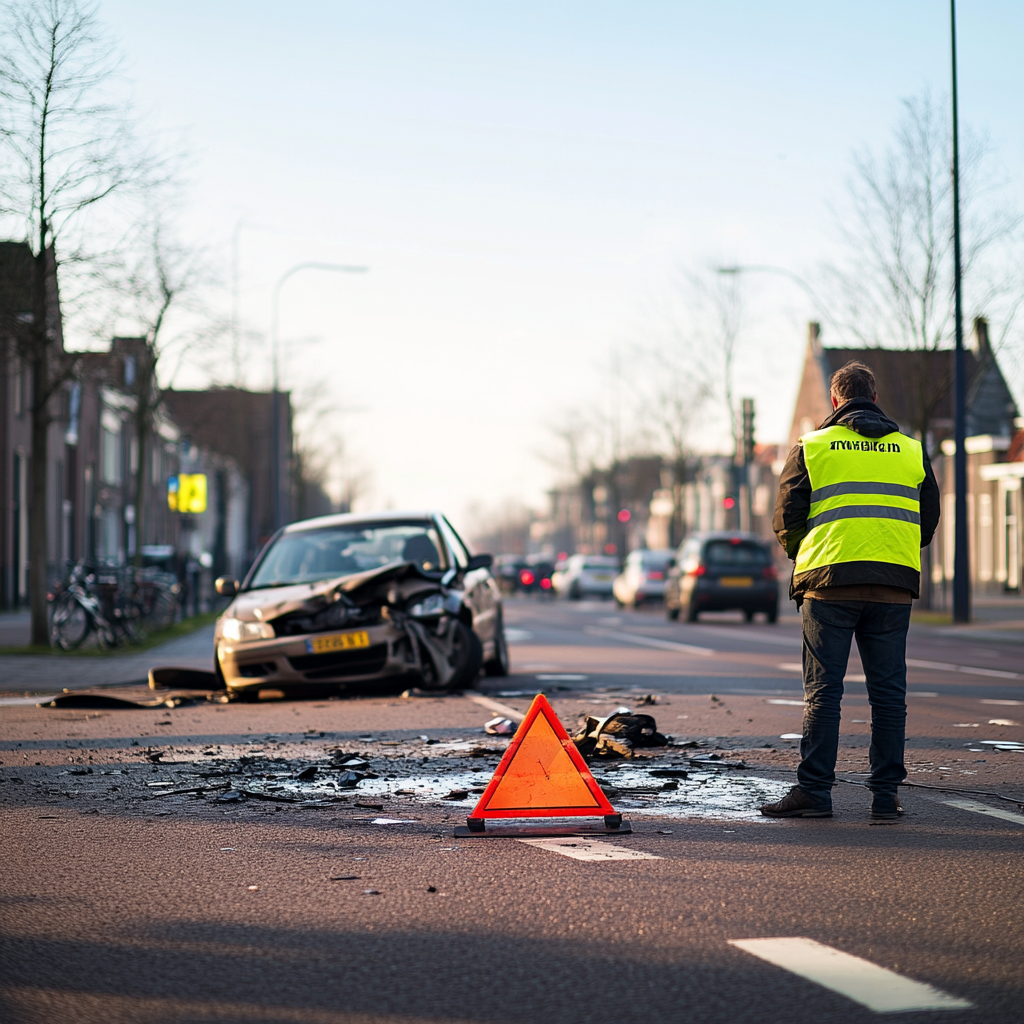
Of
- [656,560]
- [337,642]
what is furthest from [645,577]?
[337,642]

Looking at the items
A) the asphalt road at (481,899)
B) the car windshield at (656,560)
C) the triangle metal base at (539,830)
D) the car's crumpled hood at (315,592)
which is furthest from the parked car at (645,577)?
the triangle metal base at (539,830)

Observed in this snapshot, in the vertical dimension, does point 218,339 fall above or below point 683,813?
above

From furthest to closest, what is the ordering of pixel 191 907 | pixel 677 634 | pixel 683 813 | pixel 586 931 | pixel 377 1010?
1. pixel 677 634
2. pixel 683 813
3. pixel 191 907
4. pixel 586 931
5. pixel 377 1010

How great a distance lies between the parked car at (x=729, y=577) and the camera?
2761 cm

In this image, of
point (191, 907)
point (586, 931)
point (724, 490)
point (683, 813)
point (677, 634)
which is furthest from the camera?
point (724, 490)

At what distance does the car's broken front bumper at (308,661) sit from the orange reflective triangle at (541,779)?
5738 mm

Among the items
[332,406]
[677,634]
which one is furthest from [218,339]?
[332,406]

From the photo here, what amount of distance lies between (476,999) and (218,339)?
2165 cm

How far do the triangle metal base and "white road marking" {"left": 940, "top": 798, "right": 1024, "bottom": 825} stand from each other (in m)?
1.57

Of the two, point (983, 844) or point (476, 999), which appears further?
point (983, 844)

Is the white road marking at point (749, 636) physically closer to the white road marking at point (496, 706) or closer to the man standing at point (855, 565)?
the white road marking at point (496, 706)

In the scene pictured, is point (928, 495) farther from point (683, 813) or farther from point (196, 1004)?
point (196, 1004)

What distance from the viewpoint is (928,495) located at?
6562mm

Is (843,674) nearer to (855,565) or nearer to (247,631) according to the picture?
(855,565)
